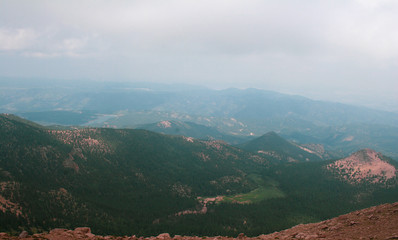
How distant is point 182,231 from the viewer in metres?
145

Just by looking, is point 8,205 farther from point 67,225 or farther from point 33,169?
point 33,169

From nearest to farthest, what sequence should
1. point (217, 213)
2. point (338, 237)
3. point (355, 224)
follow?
point (338, 237) → point (355, 224) → point (217, 213)

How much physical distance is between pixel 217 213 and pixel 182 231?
3865cm

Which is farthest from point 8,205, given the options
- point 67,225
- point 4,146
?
point 4,146

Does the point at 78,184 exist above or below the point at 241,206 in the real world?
above

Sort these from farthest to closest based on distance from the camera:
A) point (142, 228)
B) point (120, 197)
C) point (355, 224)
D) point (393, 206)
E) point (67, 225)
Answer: point (120, 197) → point (142, 228) → point (67, 225) → point (393, 206) → point (355, 224)

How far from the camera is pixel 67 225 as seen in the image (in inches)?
4813

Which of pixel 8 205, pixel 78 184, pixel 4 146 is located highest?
pixel 4 146

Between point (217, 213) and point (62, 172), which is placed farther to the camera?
point (62, 172)

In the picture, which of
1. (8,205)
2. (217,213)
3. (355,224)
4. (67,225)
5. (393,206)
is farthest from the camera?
(217,213)

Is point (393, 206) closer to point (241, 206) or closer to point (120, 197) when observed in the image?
point (241, 206)

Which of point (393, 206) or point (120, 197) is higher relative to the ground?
point (393, 206)

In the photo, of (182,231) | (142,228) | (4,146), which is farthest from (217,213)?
(4,146)

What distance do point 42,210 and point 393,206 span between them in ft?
461
